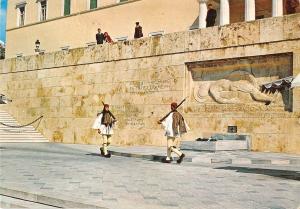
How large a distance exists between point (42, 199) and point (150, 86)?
45.3ft

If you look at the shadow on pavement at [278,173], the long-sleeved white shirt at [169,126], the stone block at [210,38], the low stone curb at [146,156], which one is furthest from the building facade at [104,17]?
the shadow on pavement at [278,173]

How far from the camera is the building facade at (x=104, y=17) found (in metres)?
28.7

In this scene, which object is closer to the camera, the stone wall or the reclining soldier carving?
the stone wall

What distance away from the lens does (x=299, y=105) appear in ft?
52.5

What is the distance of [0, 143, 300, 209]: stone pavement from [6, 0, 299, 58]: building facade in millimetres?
17123

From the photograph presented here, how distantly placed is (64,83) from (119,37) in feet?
33.7

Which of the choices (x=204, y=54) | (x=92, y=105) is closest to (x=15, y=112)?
(x=92, y=105)

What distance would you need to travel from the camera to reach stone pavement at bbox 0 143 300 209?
6.45 meters

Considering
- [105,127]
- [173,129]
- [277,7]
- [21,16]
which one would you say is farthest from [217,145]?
[21,16]

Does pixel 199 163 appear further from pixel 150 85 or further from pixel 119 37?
pixel 119 37

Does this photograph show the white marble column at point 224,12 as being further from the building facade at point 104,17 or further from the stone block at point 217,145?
the stone block at point 217,145

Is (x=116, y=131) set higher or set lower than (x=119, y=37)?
lower

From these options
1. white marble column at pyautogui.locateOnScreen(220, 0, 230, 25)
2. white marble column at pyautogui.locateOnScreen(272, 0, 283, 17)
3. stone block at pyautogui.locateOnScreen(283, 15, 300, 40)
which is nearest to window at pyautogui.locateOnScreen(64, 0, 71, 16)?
white marble column at pyautogui.locateOnScreen(220, 0, 230, 25)

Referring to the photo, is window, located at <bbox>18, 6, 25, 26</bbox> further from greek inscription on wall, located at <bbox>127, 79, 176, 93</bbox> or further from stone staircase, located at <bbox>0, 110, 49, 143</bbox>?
greek inscription on wall, located at <bbox>127, 79, 176, 93</bbox>
